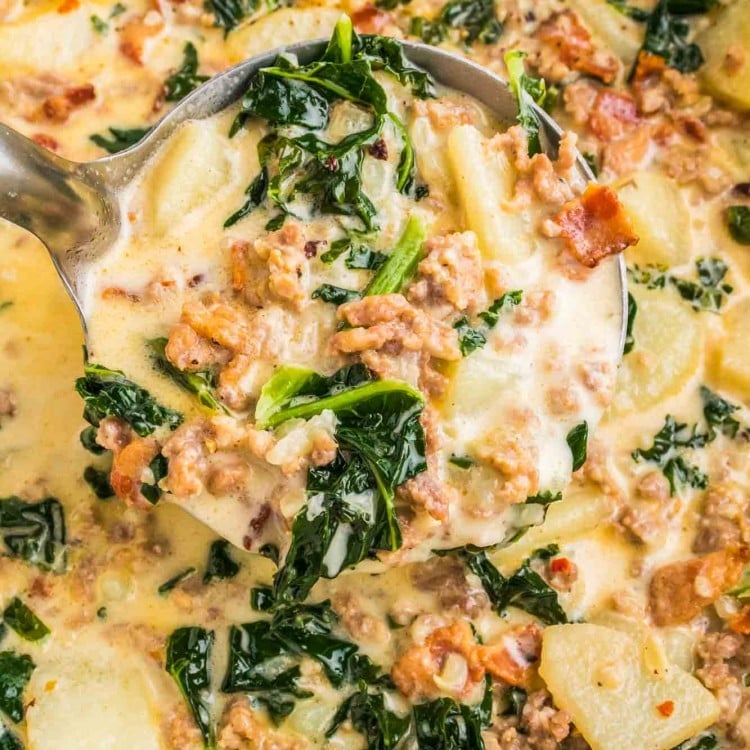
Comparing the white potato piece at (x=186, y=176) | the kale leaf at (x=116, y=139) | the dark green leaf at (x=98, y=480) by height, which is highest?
the white potato piece at (x=186, y=176)

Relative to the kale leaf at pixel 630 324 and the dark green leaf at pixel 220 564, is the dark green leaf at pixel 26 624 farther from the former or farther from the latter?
the kale leaf at pixel 630 324

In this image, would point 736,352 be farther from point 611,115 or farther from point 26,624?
point 26,624

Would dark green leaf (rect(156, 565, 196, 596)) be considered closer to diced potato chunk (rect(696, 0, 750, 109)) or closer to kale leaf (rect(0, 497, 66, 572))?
kale leaf (rect(0, 497, 66, 572))

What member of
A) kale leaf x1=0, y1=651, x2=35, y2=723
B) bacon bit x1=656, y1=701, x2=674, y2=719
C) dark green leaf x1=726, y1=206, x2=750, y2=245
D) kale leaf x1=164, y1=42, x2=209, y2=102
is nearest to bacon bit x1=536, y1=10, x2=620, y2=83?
dark green leaf x1=726, y1=206, x2=750, y2=245

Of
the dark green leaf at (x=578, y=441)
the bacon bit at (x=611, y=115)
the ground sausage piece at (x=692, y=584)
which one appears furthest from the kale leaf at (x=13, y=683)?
the bacon bit at (x=611, y=115)

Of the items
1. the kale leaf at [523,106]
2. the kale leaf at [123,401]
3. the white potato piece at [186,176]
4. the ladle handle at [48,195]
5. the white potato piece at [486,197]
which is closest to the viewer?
the ladle handle at [48,195]

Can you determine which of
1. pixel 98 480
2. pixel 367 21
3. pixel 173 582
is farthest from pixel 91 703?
pixel 367 21

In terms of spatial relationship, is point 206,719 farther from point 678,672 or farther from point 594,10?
point 594,10
